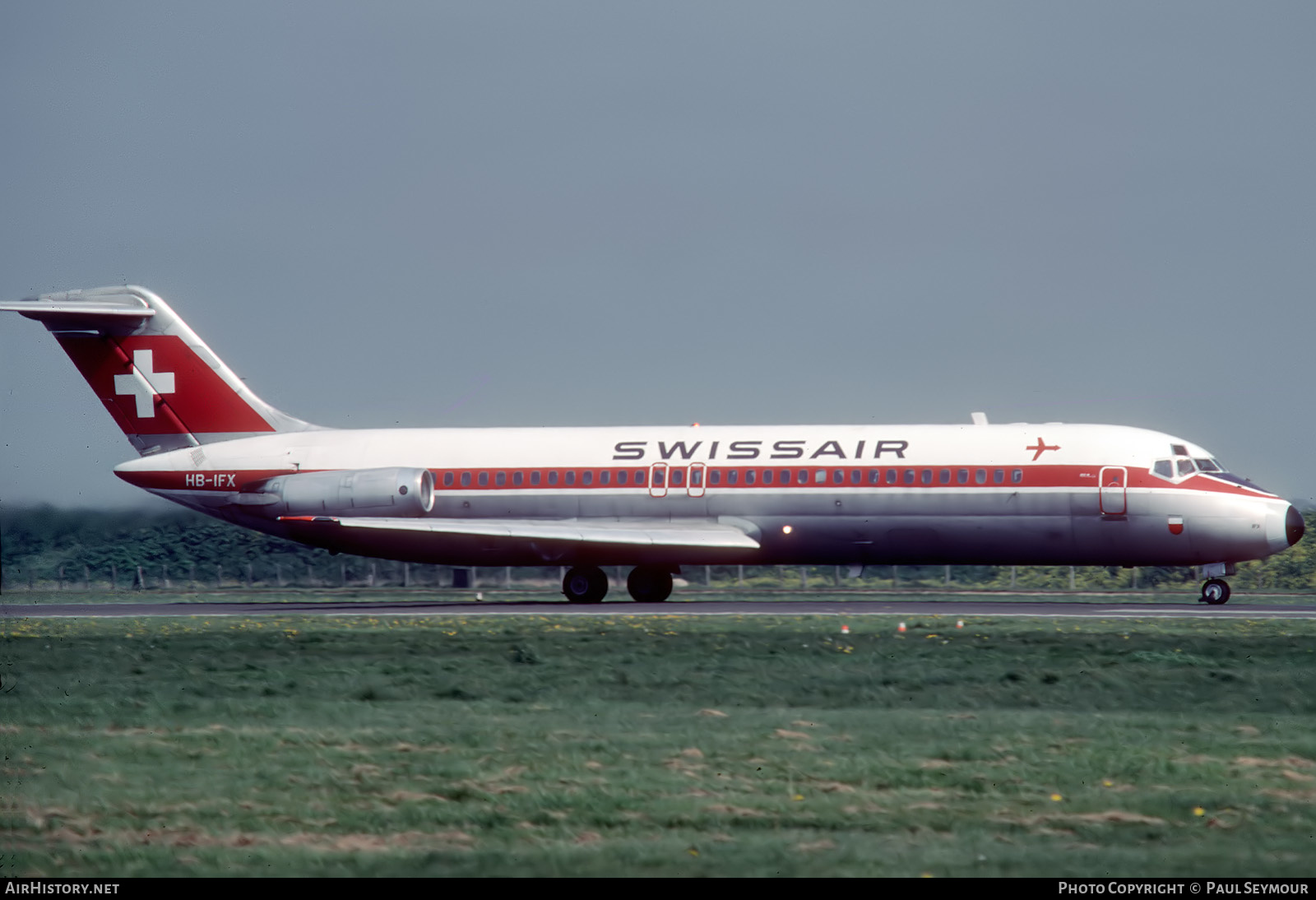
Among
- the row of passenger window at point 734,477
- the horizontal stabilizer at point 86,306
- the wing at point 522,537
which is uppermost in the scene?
the horizontal stabilizer at point 86,306

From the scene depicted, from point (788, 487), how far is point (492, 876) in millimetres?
32084

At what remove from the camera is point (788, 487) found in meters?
41.9


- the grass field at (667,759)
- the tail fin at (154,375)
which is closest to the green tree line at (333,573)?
the tail fin at (154,375)

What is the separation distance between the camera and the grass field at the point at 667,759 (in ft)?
35.6

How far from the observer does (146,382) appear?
47.5m

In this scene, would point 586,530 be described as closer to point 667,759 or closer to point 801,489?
point 801,489

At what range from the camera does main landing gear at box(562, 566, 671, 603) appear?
44350 mm

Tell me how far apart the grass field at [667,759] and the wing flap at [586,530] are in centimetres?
1518

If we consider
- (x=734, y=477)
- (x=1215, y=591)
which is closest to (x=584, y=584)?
(x=734, y=477)

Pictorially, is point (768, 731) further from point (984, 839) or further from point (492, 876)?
point (492, 876)

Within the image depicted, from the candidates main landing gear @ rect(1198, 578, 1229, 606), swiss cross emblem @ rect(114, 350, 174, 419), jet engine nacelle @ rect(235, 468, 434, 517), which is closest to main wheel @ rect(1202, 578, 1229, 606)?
main landing gear @ rect(1198, 578, 1229, 606)

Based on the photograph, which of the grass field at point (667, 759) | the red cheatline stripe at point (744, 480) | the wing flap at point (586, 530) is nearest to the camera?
the grass field at point (667, 759)

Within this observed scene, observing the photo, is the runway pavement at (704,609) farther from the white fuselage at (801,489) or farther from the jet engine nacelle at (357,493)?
the jet engine nacelle at (357,493)

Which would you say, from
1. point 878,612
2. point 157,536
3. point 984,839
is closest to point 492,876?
point 984,839
